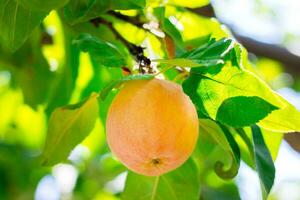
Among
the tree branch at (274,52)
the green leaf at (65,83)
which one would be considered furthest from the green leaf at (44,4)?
the tree branch at (274,52)

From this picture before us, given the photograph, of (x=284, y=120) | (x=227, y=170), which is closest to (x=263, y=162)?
(x=227, y=170)

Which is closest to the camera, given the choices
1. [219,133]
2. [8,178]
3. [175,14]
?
[219,133]

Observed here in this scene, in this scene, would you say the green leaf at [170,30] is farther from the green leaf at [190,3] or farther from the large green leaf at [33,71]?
the large green leaf at [33,71]

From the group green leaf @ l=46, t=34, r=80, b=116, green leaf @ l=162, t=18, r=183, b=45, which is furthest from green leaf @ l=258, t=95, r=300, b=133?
green leaf @ l=46, t=34, r=80, b=116

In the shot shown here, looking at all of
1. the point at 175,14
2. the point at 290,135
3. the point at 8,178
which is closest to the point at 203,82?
Answer: the point at 175,14

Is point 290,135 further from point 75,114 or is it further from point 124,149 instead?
point 124,149

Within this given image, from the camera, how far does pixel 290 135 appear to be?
1874 mm

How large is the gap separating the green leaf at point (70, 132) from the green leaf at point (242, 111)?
0.34 meters

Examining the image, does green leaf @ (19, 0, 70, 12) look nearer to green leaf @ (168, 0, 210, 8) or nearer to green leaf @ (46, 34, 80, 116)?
green leaf @ (168, 0, 210, 8)

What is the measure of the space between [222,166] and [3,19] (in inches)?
19.9

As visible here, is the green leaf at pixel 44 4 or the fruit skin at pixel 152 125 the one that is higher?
the green leaf at pixel 44 4

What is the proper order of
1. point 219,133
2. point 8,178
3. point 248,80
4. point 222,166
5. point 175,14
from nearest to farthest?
point 248,80
point 219,133
point 222,166
point 175,14
point 8,178

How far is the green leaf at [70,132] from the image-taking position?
51.2 inches

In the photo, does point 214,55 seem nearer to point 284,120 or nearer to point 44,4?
point 284,120
